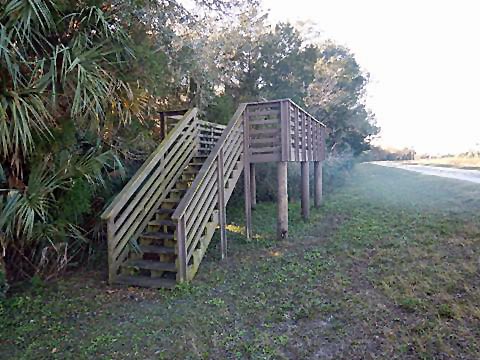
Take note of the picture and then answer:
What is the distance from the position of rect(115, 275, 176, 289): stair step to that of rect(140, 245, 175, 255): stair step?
1.11ft

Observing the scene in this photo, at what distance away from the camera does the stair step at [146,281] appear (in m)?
4.35

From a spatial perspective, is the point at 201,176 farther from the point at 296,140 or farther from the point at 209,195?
Result: the point at 296,140

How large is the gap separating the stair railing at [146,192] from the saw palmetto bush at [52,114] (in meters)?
0.45

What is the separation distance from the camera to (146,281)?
445 cm

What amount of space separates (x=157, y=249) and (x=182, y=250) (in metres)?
0.58

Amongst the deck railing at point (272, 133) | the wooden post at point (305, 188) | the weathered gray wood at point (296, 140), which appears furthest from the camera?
the wooden post at point (305, 188)

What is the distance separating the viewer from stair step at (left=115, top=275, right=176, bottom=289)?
14.3 feet

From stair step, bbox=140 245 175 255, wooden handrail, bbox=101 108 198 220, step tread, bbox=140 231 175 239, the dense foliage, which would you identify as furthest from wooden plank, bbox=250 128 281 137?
stair step, bbox=140 245 175 255

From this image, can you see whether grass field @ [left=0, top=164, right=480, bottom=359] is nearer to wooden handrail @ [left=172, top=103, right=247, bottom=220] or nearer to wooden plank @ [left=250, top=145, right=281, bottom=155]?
wooden handrail @ [left=172, top=103, right=247, bottom=220]

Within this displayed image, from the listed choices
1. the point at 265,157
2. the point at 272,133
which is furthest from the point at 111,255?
the point at 272,133

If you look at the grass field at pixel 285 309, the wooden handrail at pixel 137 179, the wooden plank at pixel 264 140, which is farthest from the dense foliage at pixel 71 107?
the wooden plank at pixel 264 140

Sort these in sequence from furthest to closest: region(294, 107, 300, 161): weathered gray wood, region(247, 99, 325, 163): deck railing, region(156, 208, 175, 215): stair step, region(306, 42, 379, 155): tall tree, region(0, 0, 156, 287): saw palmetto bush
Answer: region(306, 42, 379, 155): tall tree, region(294, 107, 300, 161): weathered gray wood, region(247, 99, 325, 163): deck railing, region(156, 208, 175, 215): stair step, region(0, 0, 156, 287): saw palmetto bush

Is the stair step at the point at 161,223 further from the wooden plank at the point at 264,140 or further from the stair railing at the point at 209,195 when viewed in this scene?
the wooden plank at the point at 264,140

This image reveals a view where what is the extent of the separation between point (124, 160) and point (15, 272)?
82.8 inches
